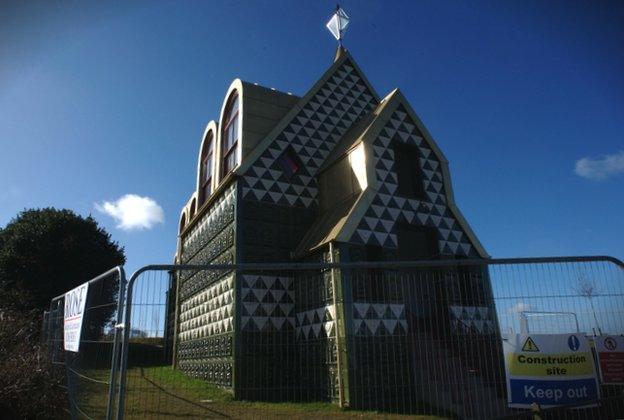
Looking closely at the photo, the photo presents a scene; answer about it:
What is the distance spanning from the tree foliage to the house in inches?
311

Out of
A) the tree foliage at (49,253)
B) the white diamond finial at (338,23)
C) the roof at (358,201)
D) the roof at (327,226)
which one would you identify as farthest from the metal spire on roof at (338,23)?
the tree foliage at (49,253)

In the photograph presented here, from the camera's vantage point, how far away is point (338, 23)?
21.0m

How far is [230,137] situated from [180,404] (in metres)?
11.0

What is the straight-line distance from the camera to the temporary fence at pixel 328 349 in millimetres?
6305

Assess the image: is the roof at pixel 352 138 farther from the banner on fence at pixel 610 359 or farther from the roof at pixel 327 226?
the banner on fence at pixel 610 359

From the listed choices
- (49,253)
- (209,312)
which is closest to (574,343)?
(209,312)

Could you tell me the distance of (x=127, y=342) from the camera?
566 cm

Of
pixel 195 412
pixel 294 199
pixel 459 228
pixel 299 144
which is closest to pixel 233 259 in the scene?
pixel 294 199

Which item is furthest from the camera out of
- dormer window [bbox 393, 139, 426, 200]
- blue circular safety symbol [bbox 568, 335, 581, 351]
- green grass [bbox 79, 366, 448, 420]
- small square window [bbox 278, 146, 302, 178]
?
small square window [bbox 278, 146, 302, 178]

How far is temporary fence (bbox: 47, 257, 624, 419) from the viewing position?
630 cm

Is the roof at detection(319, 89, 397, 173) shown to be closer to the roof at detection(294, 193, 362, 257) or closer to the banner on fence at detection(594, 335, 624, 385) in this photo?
the roof at detection(294, 193, 362, 257)

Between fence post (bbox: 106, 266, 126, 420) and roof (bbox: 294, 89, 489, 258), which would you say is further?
roof (bbox: 294, 89, 489, 258)

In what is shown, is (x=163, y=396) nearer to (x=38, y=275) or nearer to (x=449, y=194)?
(x=449, y=194)

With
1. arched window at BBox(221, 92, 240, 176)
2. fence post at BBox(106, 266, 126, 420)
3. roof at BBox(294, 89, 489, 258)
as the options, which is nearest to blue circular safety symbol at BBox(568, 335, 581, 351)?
fence post at BBox(106, 266, 126, 420)
